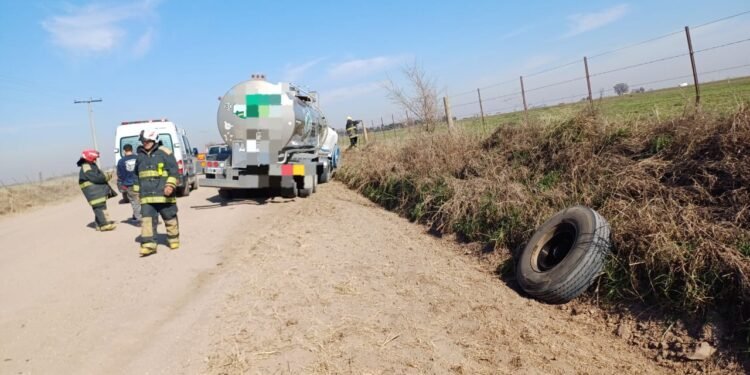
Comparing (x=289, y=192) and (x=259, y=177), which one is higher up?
(x=259, y=177)

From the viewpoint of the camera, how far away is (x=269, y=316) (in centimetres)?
448

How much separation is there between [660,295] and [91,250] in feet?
26.0

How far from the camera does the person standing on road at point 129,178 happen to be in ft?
31.7

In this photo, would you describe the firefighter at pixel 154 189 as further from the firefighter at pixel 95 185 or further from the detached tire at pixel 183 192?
the detached tire at pixel 183 192

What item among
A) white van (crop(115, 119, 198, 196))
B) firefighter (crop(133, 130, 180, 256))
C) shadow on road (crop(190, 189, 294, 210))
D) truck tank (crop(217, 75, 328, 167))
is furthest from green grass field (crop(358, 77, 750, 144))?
white van (crop(115, 119, 198, 196))

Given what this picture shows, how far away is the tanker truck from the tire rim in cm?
649

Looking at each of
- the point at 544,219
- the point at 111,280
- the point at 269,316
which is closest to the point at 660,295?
the point at 544,219

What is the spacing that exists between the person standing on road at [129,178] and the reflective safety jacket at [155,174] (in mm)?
2429

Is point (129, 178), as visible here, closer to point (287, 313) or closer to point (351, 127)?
point (287, 313)

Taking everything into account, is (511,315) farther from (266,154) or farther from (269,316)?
(266,154)

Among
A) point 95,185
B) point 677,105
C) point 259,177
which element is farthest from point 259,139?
point 677,105

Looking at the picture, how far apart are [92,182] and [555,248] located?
26.9ft

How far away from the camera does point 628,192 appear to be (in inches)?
222

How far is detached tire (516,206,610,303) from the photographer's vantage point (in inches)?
189
